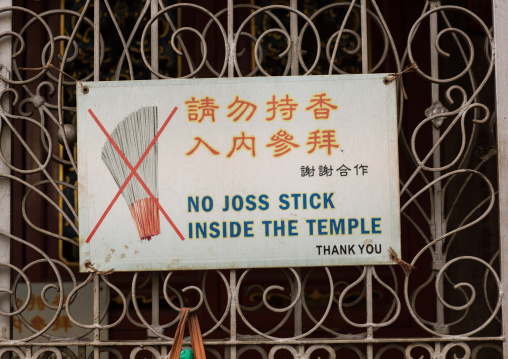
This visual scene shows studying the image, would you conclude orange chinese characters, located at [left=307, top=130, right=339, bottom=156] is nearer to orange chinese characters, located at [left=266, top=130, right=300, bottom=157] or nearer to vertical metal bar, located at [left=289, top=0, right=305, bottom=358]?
orange chinese characters, located at [left=266, top=130, right=300, bottom=157]

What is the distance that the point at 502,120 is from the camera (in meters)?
2.45

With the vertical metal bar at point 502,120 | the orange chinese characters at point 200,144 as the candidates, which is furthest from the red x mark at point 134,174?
the vertical metal bar at point 502,120

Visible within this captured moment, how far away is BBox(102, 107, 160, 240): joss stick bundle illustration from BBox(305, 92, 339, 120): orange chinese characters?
60cm

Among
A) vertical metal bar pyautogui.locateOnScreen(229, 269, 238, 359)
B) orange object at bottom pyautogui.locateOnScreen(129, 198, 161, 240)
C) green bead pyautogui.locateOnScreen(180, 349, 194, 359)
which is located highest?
orange object at bottom pyautogui.locateOnScreen(129, 198, 161, 240)

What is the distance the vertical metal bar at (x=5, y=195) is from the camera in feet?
8.08

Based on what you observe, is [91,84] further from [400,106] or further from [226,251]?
[400,106]

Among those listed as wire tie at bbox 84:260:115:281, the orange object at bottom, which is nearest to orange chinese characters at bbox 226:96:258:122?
the orange object at bottom

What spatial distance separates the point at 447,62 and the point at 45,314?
260cm

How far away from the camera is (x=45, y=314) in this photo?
3.38 metres

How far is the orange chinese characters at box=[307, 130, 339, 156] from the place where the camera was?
2.39m

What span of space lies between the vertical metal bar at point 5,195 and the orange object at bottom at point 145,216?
1.68 ft

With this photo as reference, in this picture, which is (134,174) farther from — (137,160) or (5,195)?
(5,195)

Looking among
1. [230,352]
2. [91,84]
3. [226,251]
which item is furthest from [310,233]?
[91,84]

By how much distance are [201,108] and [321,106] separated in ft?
1.48
